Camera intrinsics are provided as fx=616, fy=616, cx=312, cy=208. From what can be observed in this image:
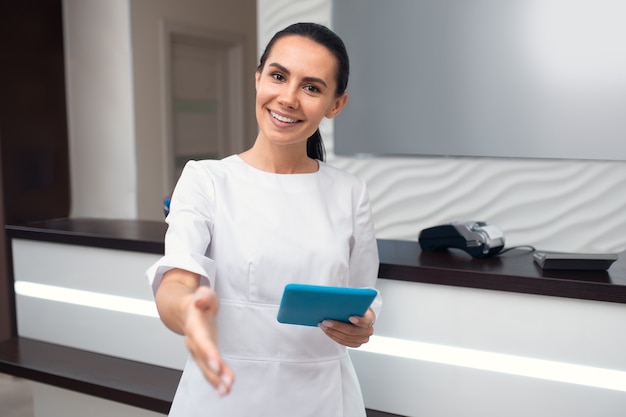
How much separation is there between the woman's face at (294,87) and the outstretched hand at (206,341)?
1.79 ft

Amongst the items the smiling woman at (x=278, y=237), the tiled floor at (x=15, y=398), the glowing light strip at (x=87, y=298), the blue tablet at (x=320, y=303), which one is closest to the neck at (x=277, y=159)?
the smiling woman at (x=278, y=237)

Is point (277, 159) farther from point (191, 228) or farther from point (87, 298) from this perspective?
point (87, 298)

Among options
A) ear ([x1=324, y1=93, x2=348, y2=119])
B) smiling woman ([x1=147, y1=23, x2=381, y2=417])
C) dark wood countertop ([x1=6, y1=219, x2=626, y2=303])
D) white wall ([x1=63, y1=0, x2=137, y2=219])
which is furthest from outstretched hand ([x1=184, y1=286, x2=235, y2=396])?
white wall ([x1=63, y1=0, x2=137, y2=219])

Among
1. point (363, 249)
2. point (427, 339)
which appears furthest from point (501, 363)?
point (363, 249)

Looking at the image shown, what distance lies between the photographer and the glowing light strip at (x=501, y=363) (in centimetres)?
149

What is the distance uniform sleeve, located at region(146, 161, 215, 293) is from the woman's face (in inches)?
6.9

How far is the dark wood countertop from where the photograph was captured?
57.6 inches

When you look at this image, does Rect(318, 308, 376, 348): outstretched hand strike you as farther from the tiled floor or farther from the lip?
the tiled floor

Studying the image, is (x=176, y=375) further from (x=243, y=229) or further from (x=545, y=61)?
(x=545, y=61)

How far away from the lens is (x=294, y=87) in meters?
1.24

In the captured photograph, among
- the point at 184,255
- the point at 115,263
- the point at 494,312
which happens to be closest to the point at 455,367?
the point at 494,312

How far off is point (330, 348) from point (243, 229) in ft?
1.16

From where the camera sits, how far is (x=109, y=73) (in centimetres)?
366

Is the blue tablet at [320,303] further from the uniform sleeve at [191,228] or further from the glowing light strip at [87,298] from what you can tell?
the glowing light strip at [87,298]
